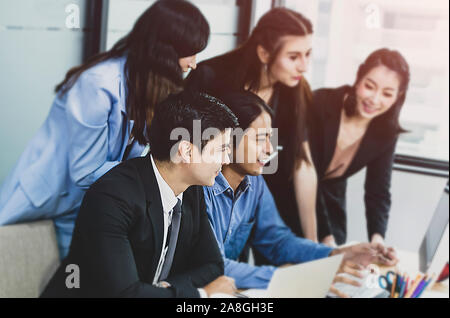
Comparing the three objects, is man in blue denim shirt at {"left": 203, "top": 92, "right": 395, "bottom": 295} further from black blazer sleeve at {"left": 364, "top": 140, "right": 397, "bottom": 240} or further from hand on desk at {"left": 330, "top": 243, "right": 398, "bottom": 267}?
black blazer sleeve at {"left": 364, "top": 140, "right": 397, "bottom": 240}

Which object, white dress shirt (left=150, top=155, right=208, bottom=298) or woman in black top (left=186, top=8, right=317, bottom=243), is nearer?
white dress shirt (left=150, top=155, right=208, bottom=298)

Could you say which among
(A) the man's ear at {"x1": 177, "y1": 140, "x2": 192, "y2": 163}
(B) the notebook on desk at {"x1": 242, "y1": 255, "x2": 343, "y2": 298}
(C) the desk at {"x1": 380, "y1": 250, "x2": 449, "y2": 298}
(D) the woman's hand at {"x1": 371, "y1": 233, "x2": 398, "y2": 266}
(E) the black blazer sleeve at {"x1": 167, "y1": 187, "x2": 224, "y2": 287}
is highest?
(A) the man's ear at {"x1": 177, "y1": 140, "x2": 192, "y2": 163}

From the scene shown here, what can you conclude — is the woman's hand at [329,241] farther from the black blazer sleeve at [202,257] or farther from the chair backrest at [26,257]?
the chair backrest at [26,257]

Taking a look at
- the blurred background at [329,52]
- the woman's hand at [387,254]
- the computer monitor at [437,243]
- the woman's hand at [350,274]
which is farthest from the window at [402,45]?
the woman's hand at [350,274]

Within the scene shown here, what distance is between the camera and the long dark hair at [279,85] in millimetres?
984

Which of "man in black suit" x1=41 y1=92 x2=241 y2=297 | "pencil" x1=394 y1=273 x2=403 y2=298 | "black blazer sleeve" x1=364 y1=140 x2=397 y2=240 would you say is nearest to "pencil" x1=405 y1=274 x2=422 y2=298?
"pencil" x1=394 y1=273 x2=403 y2=298

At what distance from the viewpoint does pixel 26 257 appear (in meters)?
1.05

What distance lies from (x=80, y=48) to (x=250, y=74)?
343 millimetres

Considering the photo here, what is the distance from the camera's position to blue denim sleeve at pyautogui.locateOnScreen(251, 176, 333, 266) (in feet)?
4.20

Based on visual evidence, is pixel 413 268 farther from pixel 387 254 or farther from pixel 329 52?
pixel 329 52

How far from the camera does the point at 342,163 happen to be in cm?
149

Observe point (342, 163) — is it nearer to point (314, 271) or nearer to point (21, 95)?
point (314, 271)

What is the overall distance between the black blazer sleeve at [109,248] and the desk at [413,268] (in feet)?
2.65

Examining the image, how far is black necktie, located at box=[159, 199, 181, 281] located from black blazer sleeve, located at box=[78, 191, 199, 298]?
0.04m
